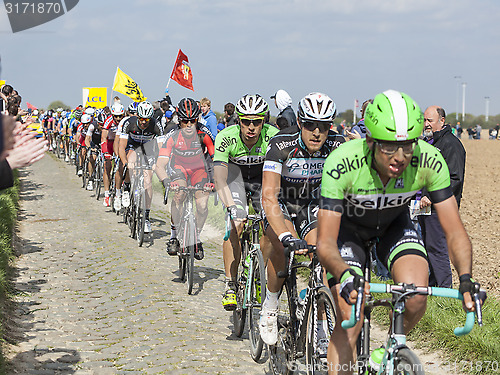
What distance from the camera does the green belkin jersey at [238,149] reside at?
23.6ft

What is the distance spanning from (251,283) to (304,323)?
1.74 meters

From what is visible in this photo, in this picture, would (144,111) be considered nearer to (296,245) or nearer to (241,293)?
(241,293)

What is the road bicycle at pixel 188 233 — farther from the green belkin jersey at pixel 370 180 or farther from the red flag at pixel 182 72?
the red flag at pixel 182 72

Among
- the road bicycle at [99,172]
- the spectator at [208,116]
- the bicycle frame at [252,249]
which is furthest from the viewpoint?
the road bicycle at [99,172]

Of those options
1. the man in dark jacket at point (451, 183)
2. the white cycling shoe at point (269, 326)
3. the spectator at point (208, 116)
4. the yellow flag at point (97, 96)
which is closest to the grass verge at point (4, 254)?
the white cycling shoe at point (269, 326)

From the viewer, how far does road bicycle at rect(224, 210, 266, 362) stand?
6.24m

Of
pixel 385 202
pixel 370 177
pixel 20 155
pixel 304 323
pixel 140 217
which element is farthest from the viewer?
pixel 140 217

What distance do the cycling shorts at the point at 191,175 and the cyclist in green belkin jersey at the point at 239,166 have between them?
6.37ft

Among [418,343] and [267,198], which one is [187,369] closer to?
[267,198]

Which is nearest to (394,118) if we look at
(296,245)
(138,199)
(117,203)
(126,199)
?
(296,245)

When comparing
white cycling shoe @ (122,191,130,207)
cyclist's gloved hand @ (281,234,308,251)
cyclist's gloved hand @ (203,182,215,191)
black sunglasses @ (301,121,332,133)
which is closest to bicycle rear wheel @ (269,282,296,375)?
cyclist's gloved hand @ (281,234,308,251)

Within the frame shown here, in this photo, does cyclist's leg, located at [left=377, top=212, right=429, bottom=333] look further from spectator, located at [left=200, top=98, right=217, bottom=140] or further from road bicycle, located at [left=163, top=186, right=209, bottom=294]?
spectator, located at [left=200, top=98, right=217, bottom=140]

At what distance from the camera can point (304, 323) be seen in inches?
189

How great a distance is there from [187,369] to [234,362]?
1.69 feet
